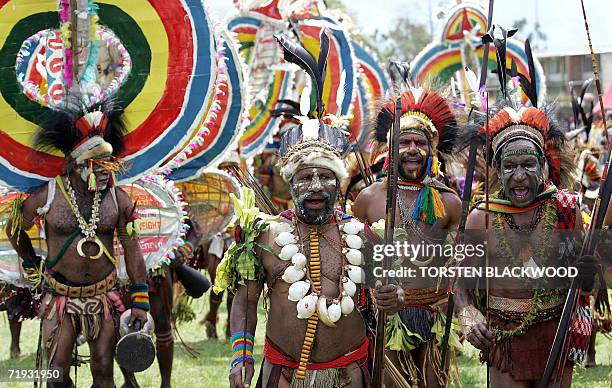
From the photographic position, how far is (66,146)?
657 centimetres

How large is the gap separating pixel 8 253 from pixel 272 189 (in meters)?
5.80

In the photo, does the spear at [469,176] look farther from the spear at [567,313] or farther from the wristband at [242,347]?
the wristband at [242,347]

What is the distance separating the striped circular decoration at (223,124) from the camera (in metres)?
8.20

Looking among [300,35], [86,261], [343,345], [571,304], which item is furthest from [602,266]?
[300,35]

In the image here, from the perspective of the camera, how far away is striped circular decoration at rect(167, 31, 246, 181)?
8.20 metres

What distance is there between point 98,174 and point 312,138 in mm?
1887

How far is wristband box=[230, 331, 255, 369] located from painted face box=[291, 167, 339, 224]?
2.02 ft

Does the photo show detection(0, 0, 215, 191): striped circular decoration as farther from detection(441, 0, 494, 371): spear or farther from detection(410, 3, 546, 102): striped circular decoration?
detection(410, 3, 546, 102): striped circular decoration

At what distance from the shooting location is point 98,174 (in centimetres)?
650

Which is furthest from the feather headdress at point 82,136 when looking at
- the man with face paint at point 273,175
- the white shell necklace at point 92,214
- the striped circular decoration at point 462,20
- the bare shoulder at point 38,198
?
the striped circular decoration at point 462,20

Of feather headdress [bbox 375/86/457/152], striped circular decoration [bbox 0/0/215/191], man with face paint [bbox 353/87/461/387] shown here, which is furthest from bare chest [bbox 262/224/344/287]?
Answer: striped circular decoration [bbox 0/0/215/191]

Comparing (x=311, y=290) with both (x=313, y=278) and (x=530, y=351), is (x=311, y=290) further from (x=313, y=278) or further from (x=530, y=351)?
(x=530, y=351)

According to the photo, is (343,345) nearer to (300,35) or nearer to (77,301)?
(77,301)

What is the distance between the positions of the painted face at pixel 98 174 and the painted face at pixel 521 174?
2.43m
